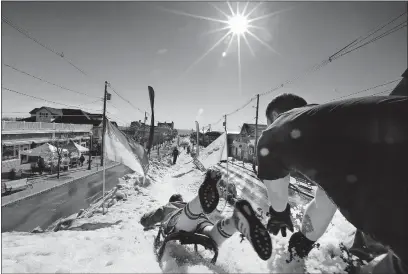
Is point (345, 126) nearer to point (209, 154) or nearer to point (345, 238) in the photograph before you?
point (345, 238)

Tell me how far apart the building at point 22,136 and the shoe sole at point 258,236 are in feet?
87.3

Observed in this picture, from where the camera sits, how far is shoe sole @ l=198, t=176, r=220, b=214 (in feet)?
7.54

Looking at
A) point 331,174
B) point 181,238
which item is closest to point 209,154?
point 181,238

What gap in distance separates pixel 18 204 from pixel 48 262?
13462 millimetres

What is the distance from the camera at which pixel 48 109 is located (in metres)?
52.2

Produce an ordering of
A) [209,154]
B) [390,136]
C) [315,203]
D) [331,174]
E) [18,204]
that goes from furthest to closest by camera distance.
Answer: [18,204] < [209,154] < [315,203] < [331,174] < [390,136]

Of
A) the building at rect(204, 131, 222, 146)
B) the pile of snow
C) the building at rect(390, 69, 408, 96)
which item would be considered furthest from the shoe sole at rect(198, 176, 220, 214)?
the building at rect(204, 131, 222, 146)

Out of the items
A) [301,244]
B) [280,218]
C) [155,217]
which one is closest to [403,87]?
[280,218]

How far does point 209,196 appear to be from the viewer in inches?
91.4

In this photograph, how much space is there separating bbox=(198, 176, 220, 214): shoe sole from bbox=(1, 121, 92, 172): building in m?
26.0

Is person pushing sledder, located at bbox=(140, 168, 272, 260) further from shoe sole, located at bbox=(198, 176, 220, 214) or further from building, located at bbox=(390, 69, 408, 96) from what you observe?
building, located at bbox=(390, 69, 408, 96)

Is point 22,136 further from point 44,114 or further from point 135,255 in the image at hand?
point 44,114

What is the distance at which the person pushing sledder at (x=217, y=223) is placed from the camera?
180 centimetres

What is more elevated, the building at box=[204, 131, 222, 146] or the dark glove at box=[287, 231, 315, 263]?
the building at box=[204, 131, 222, 146]
